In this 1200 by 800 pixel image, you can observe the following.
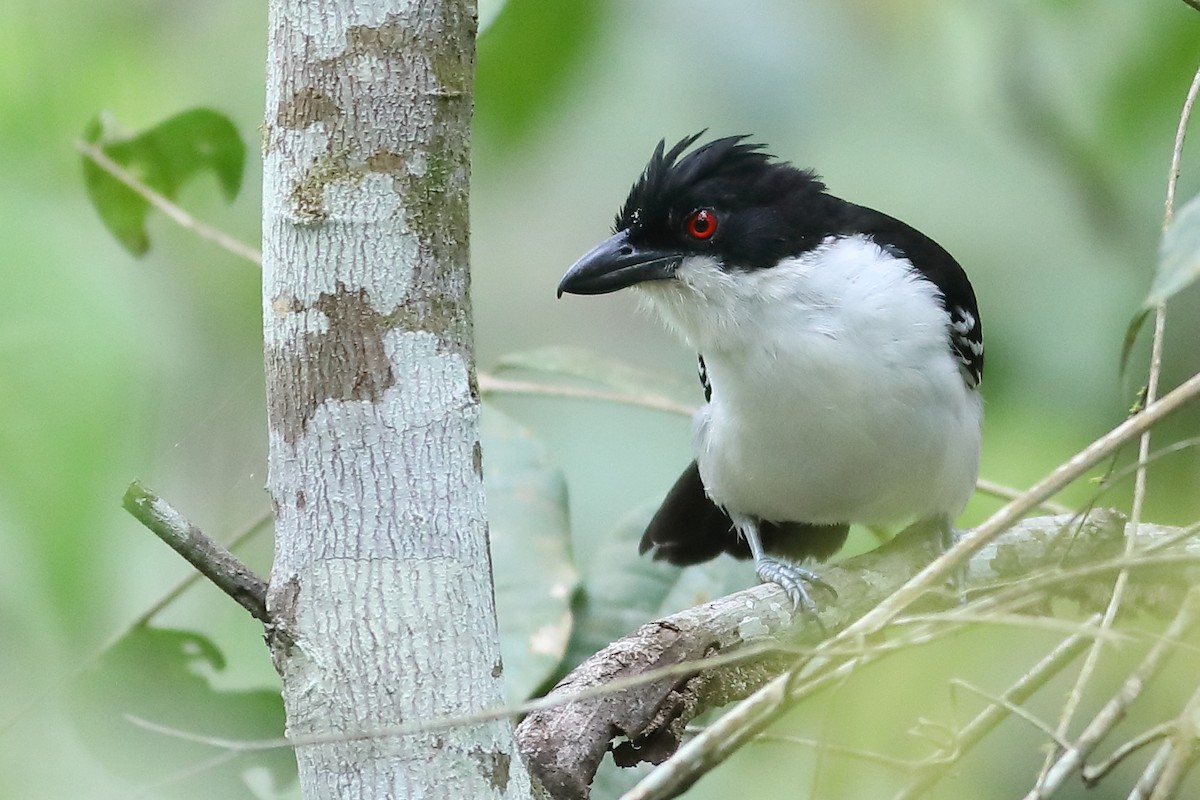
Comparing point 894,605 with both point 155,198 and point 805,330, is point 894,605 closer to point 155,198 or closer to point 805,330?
point 805,330

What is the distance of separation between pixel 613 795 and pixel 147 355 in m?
1.45

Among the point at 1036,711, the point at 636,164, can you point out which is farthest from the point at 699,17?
the point at 1036,711

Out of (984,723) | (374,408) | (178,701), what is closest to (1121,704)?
(984,723)

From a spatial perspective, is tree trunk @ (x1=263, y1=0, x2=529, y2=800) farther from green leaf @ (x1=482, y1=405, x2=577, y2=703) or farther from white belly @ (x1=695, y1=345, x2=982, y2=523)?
white belly @ (x1=695, y1=345, x2=982, y2=523)

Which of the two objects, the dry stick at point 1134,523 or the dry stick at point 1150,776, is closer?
the dry stick at point 1150,776

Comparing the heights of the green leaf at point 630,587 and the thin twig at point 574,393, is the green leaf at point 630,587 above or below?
below

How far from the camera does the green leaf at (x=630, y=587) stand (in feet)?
11.1

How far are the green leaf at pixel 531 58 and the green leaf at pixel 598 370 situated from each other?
30.4 inches

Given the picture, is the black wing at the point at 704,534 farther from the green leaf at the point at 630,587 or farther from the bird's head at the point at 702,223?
the bird's head at the point at 702,223

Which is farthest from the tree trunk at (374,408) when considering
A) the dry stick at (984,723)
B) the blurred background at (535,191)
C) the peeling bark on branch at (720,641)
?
the blurred background at (535,191)

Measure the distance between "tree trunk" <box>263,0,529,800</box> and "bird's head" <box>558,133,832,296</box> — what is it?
56.2 inches

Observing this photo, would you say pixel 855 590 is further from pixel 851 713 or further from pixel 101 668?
pixel 101 668

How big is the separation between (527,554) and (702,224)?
920mm

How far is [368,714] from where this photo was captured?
174 centimetres
